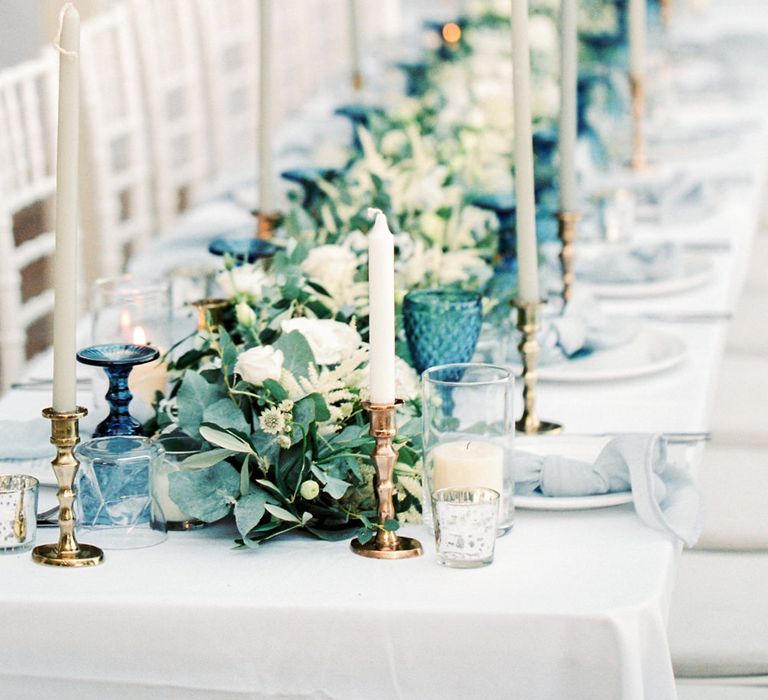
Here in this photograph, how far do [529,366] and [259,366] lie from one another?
38cm

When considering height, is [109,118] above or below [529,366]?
above

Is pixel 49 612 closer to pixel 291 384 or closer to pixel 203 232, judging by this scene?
pixel 291 384

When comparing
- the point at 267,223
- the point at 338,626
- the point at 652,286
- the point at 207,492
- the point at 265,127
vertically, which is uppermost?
the point at 265,127

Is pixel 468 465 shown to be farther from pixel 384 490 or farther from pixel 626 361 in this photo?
pixel 626 361

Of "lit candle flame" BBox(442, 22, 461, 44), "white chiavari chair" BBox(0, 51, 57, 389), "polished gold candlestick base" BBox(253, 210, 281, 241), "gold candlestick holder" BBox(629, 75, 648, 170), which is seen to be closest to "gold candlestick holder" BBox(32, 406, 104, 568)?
"polished gold candlestick base" BBox(253, 210, 281, 241)

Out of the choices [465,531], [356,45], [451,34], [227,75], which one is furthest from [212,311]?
[227,75]

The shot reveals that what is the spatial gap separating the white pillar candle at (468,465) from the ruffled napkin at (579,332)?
52cm

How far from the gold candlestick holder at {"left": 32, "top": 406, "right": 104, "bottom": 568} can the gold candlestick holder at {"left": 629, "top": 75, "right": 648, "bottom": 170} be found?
1.97 metres

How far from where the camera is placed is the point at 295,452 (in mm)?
1211

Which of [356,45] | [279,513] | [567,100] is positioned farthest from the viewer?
[356,45]

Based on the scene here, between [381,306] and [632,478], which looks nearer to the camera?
[381,306]

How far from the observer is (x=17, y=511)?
1.22 metres

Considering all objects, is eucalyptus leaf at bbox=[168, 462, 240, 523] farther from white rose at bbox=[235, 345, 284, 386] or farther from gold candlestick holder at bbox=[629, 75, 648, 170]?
gold candlestick holder at bbox=[629, 75, 648, 170]

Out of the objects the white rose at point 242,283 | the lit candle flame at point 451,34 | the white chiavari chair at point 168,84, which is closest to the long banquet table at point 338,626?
the white rose at point 242,283
